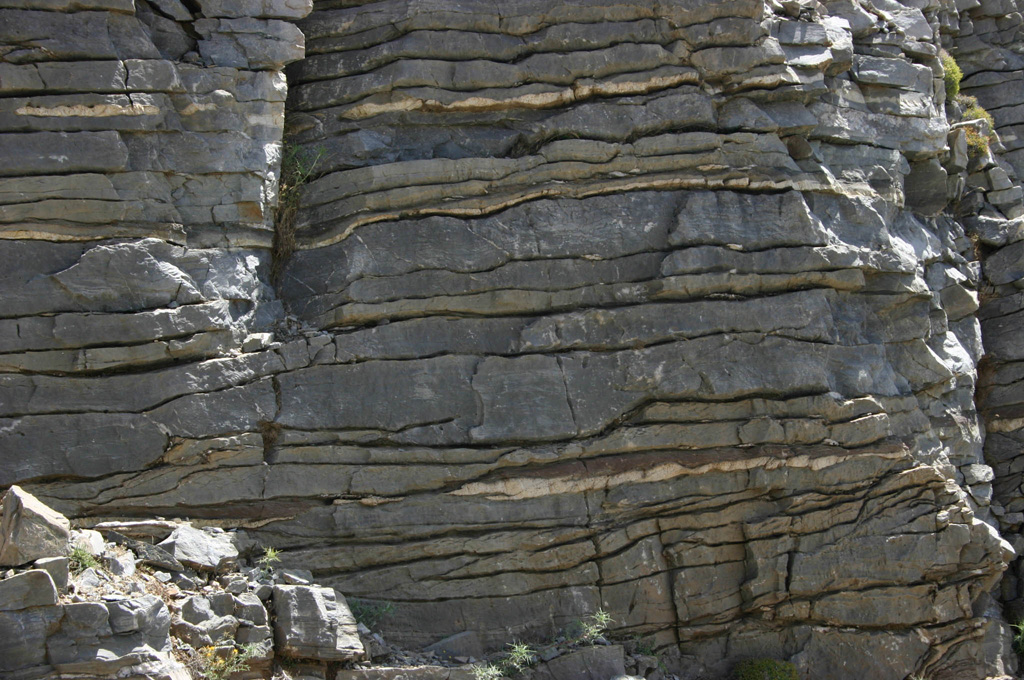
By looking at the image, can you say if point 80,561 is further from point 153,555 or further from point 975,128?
point 975,128

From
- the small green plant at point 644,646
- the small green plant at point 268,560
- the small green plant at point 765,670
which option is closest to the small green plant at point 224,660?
the small green plant at point 268,560

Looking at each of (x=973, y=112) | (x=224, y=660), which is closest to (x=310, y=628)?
(x=224, y=660)

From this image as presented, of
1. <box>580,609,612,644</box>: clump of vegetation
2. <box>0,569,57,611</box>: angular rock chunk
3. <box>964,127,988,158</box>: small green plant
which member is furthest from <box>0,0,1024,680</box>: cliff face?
<box>964,127,988,158</box>: small green plant

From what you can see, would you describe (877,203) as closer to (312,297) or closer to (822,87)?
(822,87)

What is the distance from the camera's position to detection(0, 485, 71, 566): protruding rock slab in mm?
8023

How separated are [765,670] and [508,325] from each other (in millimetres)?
5353

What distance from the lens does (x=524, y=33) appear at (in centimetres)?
1302

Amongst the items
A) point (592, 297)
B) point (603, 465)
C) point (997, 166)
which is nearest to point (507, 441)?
point (603, 465)

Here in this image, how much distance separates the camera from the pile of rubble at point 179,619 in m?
7.82

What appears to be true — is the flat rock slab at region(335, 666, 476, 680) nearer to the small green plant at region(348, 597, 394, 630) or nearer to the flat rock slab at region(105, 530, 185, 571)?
the small green plant at region(348, 597, 394, 630)

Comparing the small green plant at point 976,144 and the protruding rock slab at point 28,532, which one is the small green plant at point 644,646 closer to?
the protruding rock slab at point 28,532

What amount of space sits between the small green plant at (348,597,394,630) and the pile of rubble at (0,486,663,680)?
7.0 inches

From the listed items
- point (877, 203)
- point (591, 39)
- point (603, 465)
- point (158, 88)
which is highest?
point (591, 39)

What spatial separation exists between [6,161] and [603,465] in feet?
26.4
